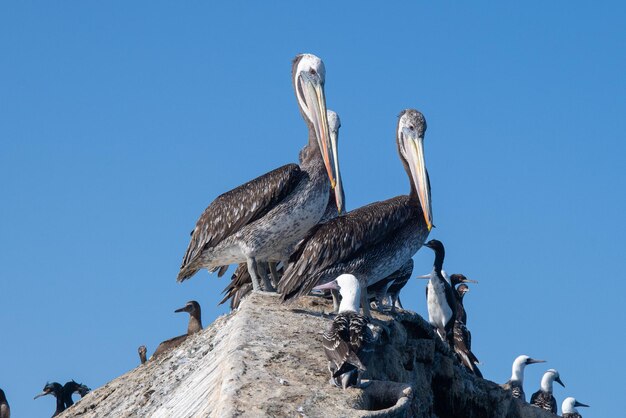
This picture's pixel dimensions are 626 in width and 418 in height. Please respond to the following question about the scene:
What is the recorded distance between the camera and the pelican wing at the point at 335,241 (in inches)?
537

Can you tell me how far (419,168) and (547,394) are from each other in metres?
7.86

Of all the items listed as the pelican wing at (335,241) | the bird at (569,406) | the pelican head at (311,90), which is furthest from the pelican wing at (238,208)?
the bird at (569,406)

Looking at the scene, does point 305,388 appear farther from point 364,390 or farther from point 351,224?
point 351,224

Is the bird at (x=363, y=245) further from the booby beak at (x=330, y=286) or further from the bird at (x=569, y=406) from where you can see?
the bird at (x=569, y=406)

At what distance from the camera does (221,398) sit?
10.2 m

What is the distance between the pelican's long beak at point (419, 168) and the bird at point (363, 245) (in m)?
0.02

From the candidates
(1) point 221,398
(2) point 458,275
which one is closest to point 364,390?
(1) point 221,398

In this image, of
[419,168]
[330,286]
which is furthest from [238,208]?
[330,286]

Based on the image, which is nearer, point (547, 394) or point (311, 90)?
point (311, 90)

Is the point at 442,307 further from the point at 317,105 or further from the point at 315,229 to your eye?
the point at 315,229

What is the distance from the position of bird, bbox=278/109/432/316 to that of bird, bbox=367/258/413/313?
497 millimetres

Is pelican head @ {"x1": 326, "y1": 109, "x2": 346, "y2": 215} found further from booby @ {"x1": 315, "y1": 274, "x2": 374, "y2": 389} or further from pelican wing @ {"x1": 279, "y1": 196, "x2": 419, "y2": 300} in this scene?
booby @ {"x1": 315, "y1": 274, "x2": 374, "y2": 389}

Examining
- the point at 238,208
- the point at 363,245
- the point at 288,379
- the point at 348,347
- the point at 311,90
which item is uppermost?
the point at 311,90

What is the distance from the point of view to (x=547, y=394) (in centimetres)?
2236
